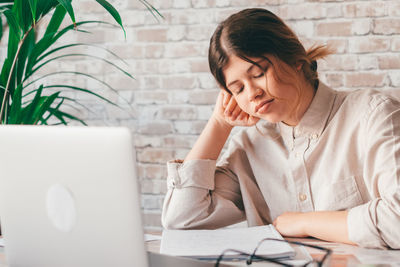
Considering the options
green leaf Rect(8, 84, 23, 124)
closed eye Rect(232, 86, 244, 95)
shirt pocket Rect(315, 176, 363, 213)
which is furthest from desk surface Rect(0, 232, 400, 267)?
green leaf Rect(8, 84, 23, 124)

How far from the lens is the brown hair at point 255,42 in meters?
1.37

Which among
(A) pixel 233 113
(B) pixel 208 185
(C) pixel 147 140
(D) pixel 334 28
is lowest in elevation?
(B) pixel 208 185

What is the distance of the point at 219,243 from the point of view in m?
1.16

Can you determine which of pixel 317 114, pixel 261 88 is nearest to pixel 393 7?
pixel 317 114

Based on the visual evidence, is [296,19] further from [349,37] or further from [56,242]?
[56,242]

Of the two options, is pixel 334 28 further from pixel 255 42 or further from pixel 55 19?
pixel 55 19

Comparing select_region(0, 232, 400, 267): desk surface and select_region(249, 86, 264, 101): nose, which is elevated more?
select_region(249, 86, 264, 101): nose

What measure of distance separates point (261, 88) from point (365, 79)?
0.93 metres

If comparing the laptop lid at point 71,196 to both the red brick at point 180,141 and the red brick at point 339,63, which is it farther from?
the red brick at point 339,63

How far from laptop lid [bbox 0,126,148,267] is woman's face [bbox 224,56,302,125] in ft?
2.18

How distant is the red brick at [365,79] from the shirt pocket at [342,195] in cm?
86

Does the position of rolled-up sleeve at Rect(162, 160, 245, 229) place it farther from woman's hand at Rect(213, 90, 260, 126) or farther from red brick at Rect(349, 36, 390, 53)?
red brick at Rect(349, 36, 390, 53)

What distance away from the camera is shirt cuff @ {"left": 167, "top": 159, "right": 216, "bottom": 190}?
1.54 meters

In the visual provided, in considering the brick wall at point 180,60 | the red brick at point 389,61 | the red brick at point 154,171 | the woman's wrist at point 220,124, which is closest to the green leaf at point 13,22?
the brick wall at point 180,60
